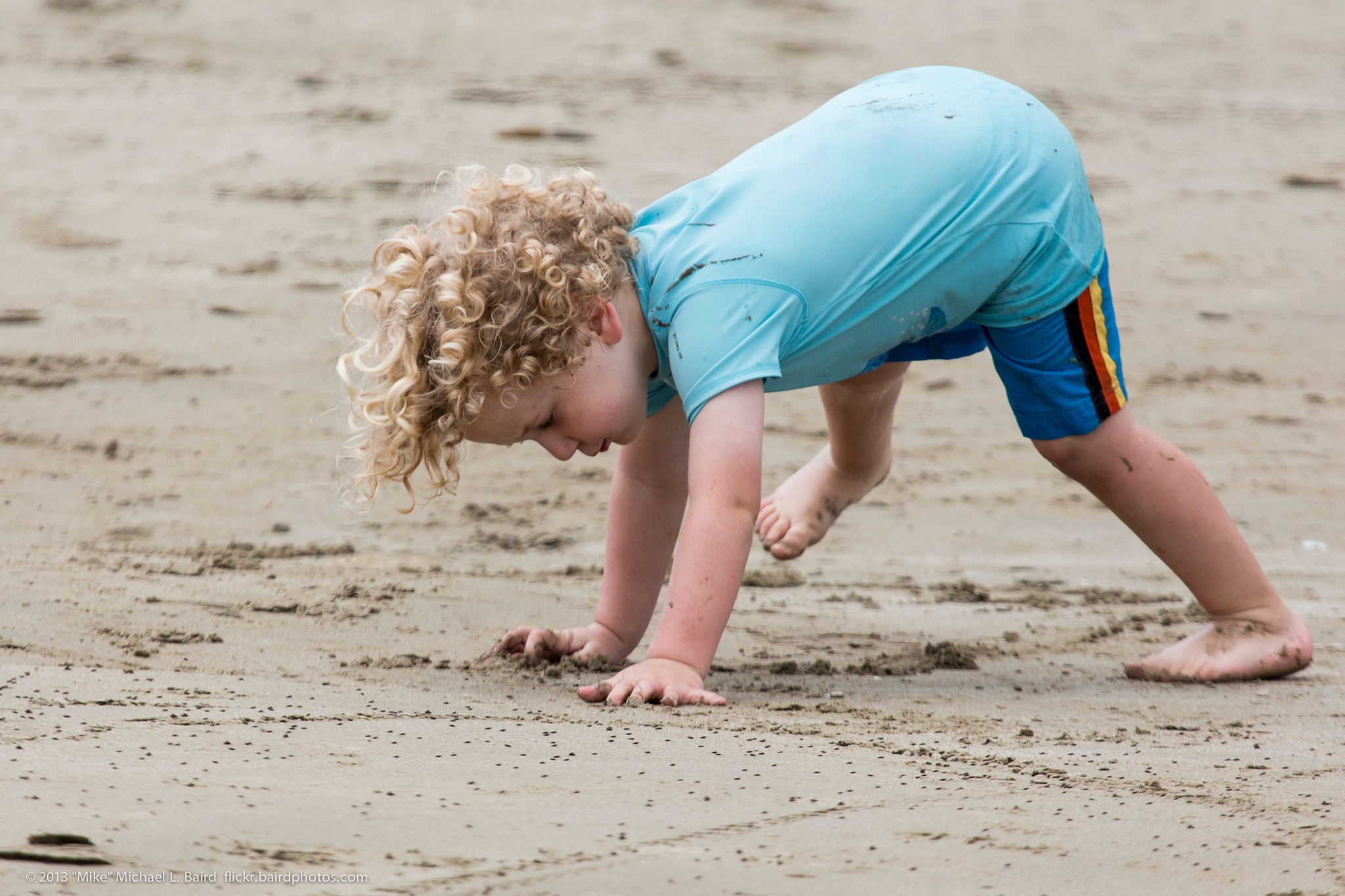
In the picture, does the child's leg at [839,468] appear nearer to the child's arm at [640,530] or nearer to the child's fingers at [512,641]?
the child's arm at [640,530]

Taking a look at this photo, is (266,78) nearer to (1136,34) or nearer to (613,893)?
(1136,34)

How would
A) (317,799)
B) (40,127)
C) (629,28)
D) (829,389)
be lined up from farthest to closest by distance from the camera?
(629,28), (40,127), (829,389), (317,799)

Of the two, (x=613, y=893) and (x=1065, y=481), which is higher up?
(x=613, y=893)

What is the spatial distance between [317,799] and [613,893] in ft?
1.15

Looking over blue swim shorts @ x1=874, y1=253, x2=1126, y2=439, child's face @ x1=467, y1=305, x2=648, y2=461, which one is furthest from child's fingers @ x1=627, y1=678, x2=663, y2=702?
blue swim shorts @ x1=874, y1=253, x2=1126, y2=439

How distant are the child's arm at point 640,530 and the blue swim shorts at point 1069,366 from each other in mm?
614

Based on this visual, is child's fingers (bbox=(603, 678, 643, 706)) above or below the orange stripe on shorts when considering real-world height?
below

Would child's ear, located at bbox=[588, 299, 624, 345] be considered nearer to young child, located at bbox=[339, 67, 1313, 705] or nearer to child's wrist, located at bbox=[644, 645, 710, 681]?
young child, located at bbox=[339, 67, 1313, 705]

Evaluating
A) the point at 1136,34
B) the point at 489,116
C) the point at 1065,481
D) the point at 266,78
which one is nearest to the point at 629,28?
the point at 489,116

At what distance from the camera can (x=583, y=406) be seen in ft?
6.72

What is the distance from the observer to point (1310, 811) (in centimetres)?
142

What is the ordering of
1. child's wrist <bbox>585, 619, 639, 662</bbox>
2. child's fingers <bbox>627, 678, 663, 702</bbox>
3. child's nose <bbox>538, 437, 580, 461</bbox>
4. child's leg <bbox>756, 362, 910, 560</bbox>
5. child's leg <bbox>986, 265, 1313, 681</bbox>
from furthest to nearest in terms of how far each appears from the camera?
1. child's leg <bbox>756, 362, 910, 560</bbox>
2. child's wrist <bbox>585, 619, 639, 662</bbox>
3. child's leg <bbox>986, 265, 1313, 681</bbox>
4. child's nose <bbox>538, 437, 580, 461</bbox>
5. child's fingers <bbox>627, 678, 663, 702</bbox>

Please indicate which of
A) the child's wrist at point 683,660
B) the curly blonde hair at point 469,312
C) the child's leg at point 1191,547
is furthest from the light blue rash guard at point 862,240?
the child's wrist at point 683,660

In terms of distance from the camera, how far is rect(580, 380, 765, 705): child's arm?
1.95 meters
